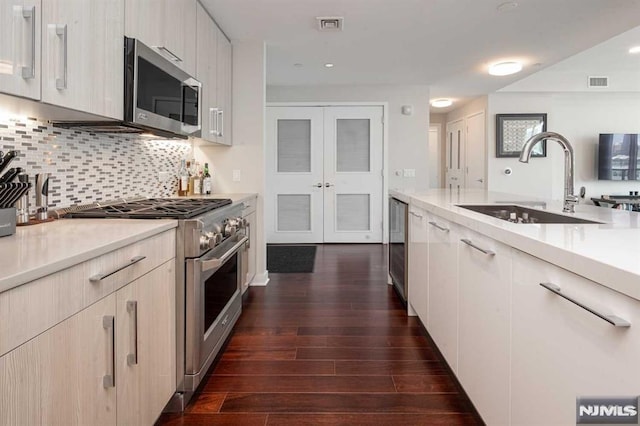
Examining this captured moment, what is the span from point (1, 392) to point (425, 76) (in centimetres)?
586

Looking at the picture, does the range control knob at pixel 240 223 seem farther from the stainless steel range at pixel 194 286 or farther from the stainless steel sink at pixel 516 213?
the stainless steel sink at pixel 516 213

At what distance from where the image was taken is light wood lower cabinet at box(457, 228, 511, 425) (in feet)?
4.50

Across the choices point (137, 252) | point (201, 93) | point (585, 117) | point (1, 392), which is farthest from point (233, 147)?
point (585, 117)

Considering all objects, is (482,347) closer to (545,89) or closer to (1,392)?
(1,392)

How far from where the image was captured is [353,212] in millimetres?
6488

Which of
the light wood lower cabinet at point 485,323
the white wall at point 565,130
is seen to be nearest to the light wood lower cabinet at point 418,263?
the light wood lower cabinet at point 485,323

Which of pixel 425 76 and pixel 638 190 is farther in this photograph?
pixel 638 190

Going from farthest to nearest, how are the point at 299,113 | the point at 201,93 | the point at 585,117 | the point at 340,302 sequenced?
the point at 585,117, the point at 299,113, the point at 340,302, the point at 201,93

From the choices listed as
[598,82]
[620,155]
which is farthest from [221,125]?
[620,155]

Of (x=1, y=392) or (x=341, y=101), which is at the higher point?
(x=341, y=101)

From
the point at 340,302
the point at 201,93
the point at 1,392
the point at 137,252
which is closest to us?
the point at 1,392

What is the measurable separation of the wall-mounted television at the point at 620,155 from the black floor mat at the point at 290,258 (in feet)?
17.2

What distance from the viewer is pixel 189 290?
1875mm

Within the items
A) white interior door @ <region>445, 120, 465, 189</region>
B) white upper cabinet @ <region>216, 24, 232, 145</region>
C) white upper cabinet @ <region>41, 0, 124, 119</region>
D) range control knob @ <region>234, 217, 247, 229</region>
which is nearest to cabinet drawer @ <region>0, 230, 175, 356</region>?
white upper cabinet @ <region>41, 0, 124, 119</region>
